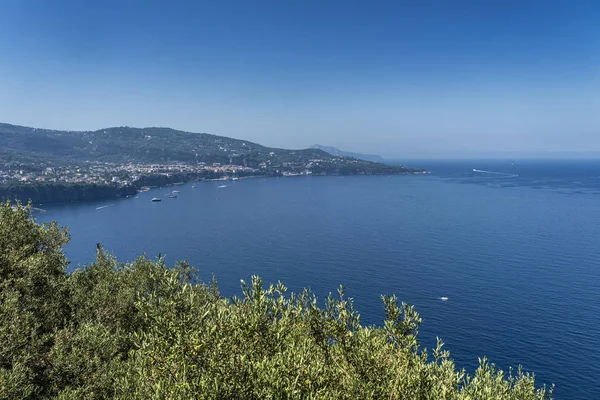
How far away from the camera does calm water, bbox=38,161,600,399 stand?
60.2 m

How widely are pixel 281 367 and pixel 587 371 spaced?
61806 mm

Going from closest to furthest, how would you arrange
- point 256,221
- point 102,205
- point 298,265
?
point 298,265
point 256,221
point 102,205

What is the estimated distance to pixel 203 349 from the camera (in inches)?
471

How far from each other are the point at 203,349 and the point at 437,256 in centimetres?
9940

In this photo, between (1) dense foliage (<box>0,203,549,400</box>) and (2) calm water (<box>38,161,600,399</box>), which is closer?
(1) dense foliage (<box>0,203,549,400</box>)

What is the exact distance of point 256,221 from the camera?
15438 cm

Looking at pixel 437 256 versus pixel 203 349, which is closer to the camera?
pixel 203 349

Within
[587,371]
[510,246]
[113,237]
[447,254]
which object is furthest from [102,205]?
[587,371]

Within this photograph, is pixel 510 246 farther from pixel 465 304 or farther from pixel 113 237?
pixel 113 237

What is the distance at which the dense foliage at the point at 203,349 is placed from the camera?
11.7 m

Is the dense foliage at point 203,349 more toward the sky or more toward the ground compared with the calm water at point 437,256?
more toward the sky

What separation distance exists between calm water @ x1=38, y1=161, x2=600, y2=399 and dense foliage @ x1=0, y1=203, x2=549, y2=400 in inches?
1793

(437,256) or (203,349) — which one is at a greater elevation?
(203,349)

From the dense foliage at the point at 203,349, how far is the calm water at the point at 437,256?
1793 inches
